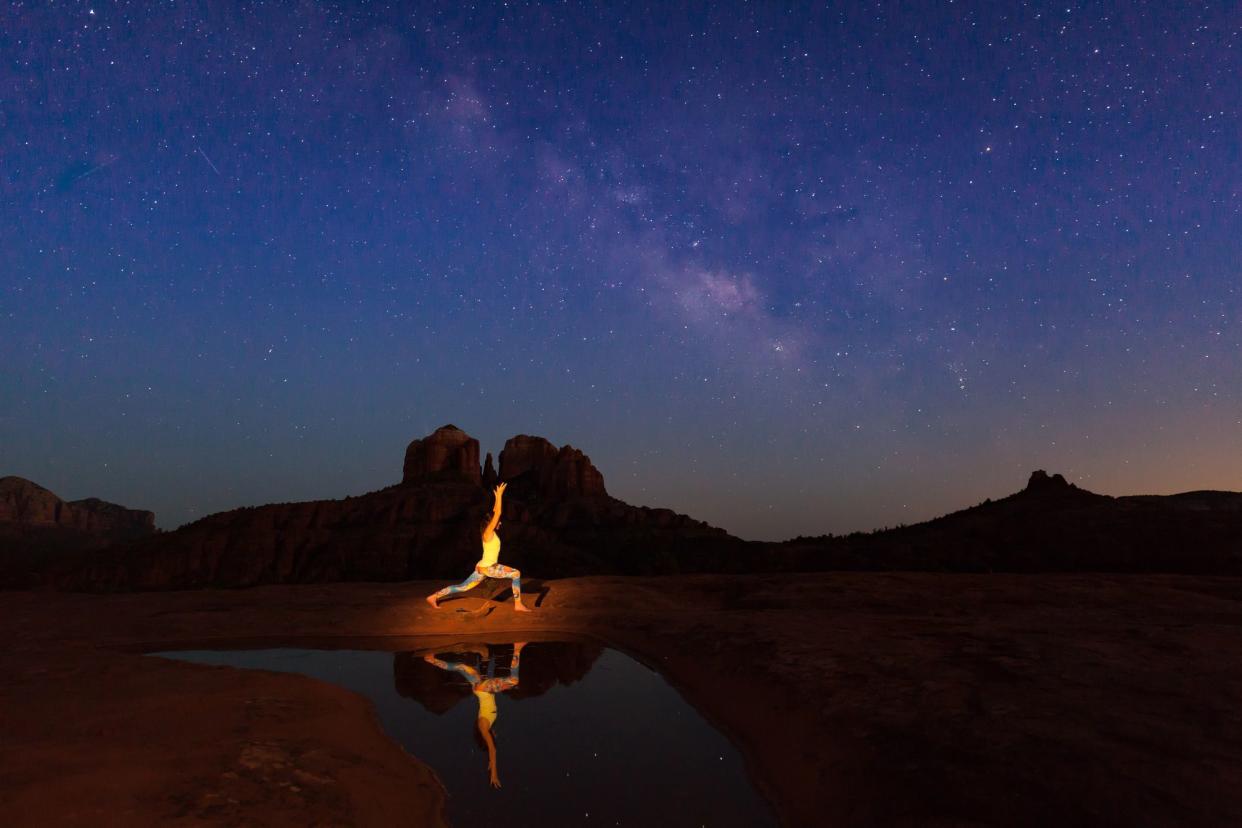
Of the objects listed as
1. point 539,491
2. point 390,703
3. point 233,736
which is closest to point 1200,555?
point 390,703

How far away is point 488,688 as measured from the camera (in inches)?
453

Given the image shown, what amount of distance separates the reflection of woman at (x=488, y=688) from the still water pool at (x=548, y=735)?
30 mm

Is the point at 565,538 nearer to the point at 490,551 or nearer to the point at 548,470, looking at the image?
the point at 548,470

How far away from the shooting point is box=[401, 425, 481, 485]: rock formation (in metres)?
106

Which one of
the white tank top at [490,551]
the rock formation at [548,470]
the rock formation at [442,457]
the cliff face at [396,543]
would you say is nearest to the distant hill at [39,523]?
the rock formation at [442,457]

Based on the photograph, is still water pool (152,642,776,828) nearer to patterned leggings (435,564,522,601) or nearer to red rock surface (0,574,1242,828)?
red rock surface (0,574,1242,828)

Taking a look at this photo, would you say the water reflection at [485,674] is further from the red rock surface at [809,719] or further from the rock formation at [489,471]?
the rock formation at [489,471]

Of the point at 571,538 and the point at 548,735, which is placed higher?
the point at 571,538

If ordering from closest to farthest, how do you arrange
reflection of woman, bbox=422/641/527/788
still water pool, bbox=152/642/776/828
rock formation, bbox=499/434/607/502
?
still water pool, bbox=152/642/776/828 → reflection of woman, bbox=422/641/527/788 → rock formation, bbox=499/434/607/502

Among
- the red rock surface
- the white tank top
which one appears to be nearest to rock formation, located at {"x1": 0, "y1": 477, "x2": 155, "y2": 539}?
the white tank top

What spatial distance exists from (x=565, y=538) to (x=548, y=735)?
3030 inches

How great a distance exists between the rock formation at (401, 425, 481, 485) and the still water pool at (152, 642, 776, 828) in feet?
307

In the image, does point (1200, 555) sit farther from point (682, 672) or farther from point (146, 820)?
point (146, 820)

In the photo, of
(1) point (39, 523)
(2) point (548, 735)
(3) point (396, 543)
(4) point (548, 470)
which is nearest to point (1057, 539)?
(2) point (548, 735)
